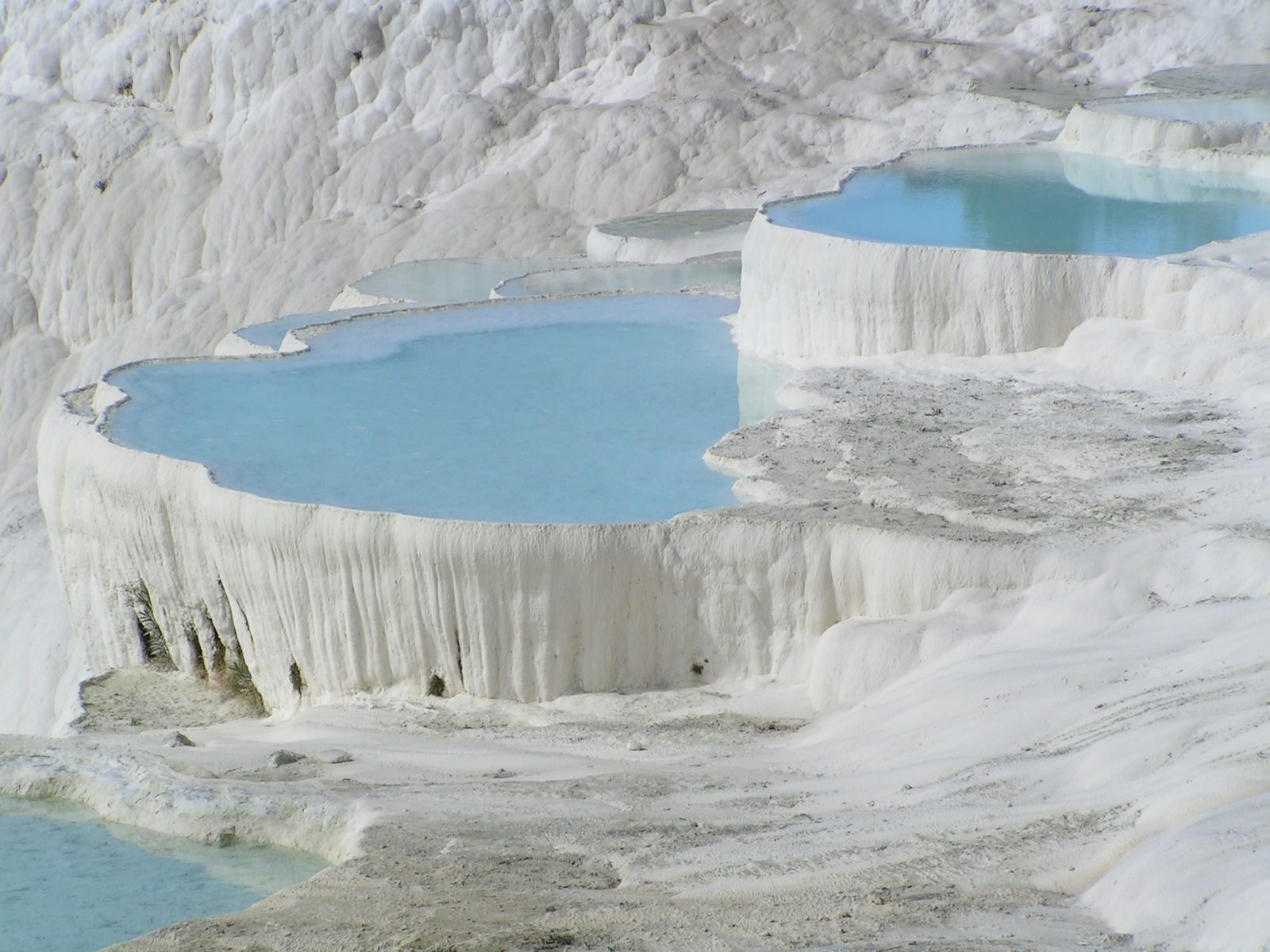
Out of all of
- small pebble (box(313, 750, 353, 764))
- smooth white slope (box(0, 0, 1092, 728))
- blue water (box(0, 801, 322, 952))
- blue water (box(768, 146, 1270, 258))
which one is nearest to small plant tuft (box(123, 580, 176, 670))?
small pebble (box(313, 750, 353, 764))

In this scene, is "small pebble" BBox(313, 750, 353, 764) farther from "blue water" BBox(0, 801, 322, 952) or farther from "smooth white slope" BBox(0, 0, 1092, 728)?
"smooth white slope" BBox(0, 0, 1092, 728)

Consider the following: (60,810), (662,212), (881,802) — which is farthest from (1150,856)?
(662,212)

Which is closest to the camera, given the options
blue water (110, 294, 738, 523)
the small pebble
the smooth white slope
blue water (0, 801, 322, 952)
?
Result: blue water (0, 801, 322, 952)

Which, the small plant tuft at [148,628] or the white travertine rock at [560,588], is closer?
the white travertine rock at [560,588]

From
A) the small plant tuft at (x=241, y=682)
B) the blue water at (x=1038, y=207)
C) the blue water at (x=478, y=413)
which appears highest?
the blue water at (x=1038, y=207)

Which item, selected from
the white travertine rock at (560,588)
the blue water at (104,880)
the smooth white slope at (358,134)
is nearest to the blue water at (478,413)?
the white travertine rock at (560,588)

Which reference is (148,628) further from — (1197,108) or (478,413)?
(1197,108)

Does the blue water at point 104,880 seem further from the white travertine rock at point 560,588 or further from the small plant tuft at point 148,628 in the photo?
the small plant tuft at point 148,628
